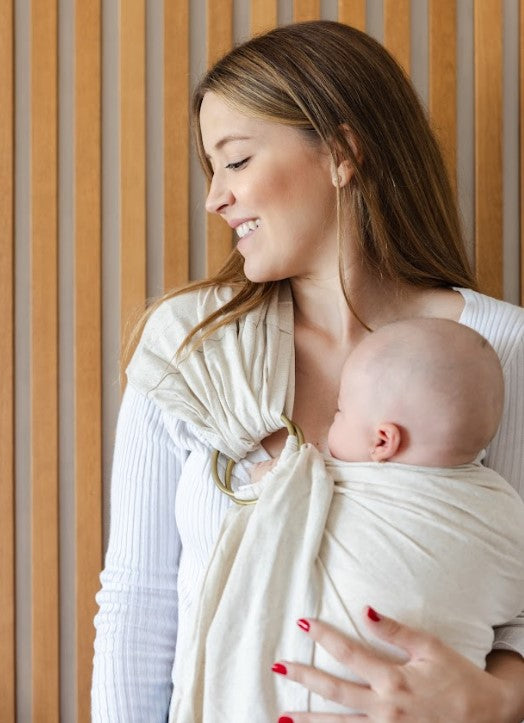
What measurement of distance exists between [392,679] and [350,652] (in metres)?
0.07

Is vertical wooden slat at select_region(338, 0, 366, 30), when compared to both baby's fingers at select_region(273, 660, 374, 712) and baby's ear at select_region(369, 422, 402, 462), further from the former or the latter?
baby's fingers at select_region(273, 660, 374, 712)

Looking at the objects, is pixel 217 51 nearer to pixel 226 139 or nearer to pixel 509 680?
pixel 226 139

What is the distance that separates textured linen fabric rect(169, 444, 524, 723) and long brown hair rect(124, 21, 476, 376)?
0.37m

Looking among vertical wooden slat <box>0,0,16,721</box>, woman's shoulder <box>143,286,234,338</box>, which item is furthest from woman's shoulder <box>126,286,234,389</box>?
vertical wooden slat <box>0,0,16,721</box>

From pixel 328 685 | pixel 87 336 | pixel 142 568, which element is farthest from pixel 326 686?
pixel 87 336

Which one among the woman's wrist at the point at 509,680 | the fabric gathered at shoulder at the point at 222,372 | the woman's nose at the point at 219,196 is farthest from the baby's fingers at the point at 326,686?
the woman's nose at the point at 219,196

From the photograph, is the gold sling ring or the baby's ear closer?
the baby's ear

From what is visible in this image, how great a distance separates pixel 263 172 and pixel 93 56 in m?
0.50

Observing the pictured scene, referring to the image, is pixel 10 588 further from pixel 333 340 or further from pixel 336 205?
pixel 336 205

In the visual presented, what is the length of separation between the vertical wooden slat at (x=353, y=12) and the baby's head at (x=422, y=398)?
0.81 m

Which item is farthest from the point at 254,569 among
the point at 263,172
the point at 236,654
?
the point at 263,172

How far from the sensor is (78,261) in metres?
1.69

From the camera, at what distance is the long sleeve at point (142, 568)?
138 centimetres

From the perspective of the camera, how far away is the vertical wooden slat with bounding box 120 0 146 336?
168 centimetres
